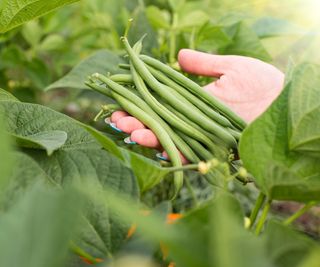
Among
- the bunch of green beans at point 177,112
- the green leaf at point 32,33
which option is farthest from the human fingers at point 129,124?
the green leaf at point 32,33

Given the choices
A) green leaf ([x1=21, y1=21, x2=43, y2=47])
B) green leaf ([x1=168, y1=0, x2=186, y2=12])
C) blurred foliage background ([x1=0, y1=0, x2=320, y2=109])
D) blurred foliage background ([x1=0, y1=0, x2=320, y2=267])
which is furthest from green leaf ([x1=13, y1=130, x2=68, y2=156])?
green leaf ([x1=21, y1=21, x2=43, y2=47])

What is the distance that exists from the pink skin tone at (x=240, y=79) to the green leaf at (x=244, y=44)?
0.73ft

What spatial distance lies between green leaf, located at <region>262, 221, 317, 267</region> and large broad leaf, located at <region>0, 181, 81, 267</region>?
16 cm

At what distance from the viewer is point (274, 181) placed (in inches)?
22.4

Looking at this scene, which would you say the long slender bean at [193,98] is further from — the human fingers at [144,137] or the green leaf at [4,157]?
the green leaf at [4,157]

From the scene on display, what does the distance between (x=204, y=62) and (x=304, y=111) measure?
55cm

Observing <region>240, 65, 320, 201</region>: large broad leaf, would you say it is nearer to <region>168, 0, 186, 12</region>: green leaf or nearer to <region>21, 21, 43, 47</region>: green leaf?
<region>168, 0, 186, 12</region>: green leaf

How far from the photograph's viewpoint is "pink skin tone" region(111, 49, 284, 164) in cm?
108

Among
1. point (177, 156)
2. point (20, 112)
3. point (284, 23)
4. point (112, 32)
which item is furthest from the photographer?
point (112, 32)

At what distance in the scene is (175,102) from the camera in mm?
912

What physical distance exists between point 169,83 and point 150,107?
5 cm

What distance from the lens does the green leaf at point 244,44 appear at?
1353 millimetres

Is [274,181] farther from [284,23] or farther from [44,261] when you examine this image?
[284,23]

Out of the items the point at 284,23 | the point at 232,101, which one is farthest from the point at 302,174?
the point at 284,23
